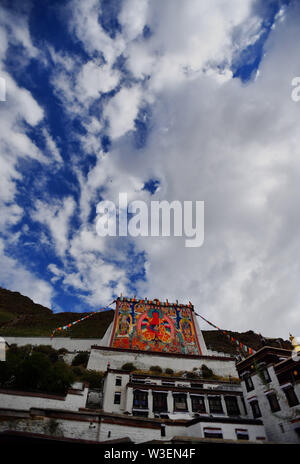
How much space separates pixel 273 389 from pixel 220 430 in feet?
16.5

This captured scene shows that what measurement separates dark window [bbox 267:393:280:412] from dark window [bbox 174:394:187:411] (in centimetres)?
745

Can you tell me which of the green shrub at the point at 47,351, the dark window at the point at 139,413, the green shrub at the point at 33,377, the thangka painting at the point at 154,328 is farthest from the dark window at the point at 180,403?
the green shrub at the point at 47,351

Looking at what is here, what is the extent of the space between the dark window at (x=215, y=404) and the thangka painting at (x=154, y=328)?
13.7 metres

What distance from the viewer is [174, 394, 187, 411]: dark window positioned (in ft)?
74.2

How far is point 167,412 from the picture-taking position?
72.5 ft

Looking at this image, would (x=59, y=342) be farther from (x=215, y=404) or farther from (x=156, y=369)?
(x=215, y=404)

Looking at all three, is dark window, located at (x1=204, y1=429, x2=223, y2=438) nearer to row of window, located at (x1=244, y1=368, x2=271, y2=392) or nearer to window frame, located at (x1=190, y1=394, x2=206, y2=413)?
row of window, located at (x1=244, y1=368, x2=271, y2=392)

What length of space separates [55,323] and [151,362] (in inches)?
1299

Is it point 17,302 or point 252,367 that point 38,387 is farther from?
point 17,302

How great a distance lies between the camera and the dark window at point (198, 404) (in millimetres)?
22641

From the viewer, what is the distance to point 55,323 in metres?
58.5
